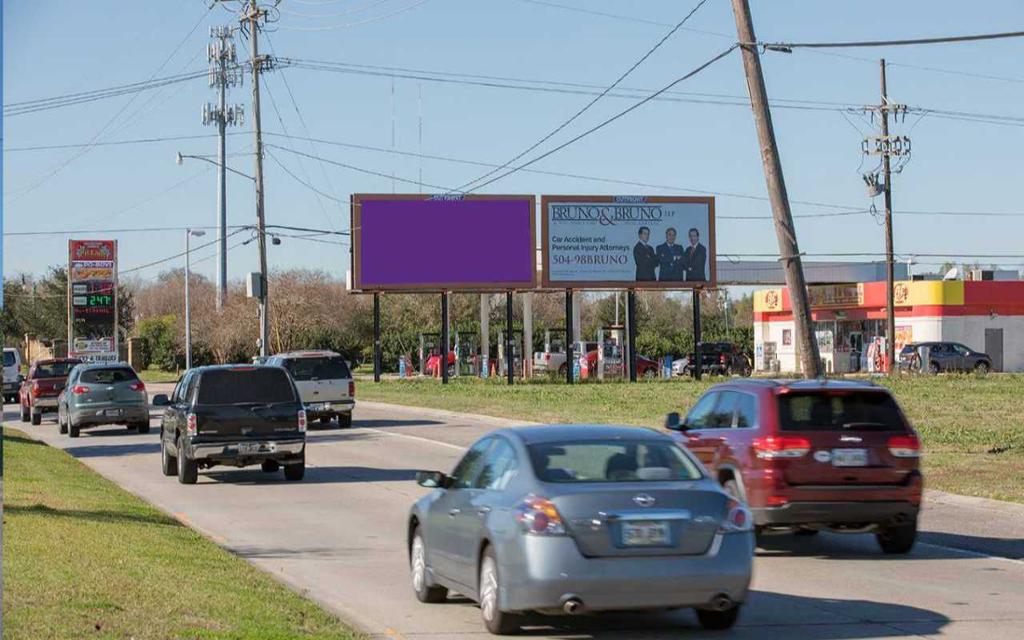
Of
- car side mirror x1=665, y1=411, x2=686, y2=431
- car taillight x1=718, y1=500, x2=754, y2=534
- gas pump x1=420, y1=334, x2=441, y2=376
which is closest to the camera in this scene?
car taillight x1=718, y1=500, x2=754, y2=534

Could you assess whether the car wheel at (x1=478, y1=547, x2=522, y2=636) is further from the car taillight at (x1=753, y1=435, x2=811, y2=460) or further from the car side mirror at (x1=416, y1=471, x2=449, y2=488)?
the car taillight at (x1=753, y1=435, x2=811, y2=460)

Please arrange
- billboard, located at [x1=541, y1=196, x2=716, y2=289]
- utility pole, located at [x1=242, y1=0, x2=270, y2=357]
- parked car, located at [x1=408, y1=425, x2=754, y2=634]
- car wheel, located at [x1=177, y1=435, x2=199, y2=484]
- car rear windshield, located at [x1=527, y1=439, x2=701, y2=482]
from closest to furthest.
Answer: parked car, located at [x1=408, y1=425, x2=754, y2=634], car rear windshield, located at [x1=527, y1=439, x2=701, y2=482], car wheel, located at [x1=177, y1=435, x2=199, y2=484], utility pole, located at [x1=242, y1=0, x2=270, y2=357], billboard, located at [x1=541, y1=196, x2=716, y2=289]

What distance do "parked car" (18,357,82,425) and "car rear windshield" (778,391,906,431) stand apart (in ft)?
101

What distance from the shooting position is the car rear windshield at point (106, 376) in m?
35.1

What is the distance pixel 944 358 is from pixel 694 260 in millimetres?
12554

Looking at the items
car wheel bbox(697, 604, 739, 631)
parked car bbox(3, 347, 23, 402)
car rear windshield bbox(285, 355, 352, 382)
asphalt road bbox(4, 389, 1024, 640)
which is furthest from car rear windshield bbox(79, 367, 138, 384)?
car wheel bbox(697, 604, 739, 631)

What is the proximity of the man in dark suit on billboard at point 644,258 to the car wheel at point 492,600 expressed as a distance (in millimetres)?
57469

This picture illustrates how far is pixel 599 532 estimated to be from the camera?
31.2 feet

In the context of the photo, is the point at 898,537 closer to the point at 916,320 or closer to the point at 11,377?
the point at 11,377

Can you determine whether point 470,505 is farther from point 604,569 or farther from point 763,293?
point 763,293

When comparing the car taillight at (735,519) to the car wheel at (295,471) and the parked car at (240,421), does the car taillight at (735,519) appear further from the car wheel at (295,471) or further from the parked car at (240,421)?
the car wheel at (295,471)

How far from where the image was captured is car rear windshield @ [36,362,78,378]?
42.2 m

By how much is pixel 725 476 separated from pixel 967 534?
3331 mm

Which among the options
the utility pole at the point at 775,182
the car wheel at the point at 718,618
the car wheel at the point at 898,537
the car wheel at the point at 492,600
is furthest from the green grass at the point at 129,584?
the utility pole at the point at 775,182
